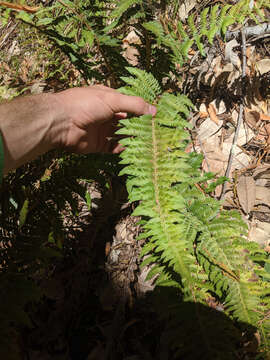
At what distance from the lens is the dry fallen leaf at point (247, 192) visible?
204 centimetres

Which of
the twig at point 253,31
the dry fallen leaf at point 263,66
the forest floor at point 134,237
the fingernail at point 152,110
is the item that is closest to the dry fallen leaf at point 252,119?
the forest floor at point 134,237

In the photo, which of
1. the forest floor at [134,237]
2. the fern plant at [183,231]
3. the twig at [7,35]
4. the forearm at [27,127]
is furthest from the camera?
the twig at [7,35]

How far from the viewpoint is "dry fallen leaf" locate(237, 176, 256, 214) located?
2.04 metres

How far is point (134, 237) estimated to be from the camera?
7.02ft

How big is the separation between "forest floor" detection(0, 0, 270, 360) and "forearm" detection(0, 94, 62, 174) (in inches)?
33.8

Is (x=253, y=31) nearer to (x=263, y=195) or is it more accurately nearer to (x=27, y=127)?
(x=263, y=195)

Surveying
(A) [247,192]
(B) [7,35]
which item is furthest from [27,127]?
(B) [7,35]

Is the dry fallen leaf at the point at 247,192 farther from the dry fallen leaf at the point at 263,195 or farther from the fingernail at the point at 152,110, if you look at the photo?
the fingernail at the point at 152,110

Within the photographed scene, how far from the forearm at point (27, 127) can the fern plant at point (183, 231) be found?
49cm

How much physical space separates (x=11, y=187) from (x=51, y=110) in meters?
0.63

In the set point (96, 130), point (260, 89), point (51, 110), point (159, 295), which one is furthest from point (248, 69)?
point (159, 295)

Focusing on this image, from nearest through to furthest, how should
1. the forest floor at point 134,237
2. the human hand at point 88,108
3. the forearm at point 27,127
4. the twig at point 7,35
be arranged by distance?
the forearm at point 27,127 → the human hand at point 88,108 → the forest floor at point 134,237 → the twig at point 7,35

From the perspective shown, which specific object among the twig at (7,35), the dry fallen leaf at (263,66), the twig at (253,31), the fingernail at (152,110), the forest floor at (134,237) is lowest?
the forest floor at (134,237)

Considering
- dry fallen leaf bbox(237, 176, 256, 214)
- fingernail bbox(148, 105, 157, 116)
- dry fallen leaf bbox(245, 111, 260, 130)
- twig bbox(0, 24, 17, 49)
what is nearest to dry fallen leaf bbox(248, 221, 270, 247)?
dry fallen leaf bbox(237, 176, 256, 214)
